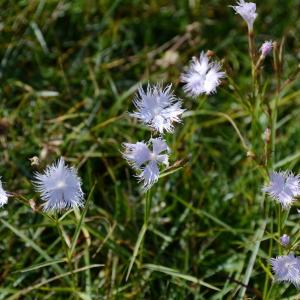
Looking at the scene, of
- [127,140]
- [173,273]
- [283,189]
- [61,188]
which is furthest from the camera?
[127,140]

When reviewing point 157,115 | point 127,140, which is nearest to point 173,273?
point 157,115

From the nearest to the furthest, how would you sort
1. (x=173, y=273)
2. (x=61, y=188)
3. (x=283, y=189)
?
1. (x=61, y=188)
2. (x=283, y=189)
3. (x=173, y=273)

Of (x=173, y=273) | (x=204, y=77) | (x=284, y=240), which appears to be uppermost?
(x=204, y=77)

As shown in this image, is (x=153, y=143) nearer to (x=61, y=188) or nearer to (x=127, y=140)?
(x=61, y=188)

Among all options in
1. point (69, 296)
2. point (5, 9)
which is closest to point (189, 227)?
point (69, 296)

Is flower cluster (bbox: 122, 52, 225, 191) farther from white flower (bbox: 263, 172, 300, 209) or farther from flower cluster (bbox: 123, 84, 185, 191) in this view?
white flower (bbox: 263, 172, 300, 209)

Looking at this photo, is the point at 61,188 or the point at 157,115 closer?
the point at 61,188
